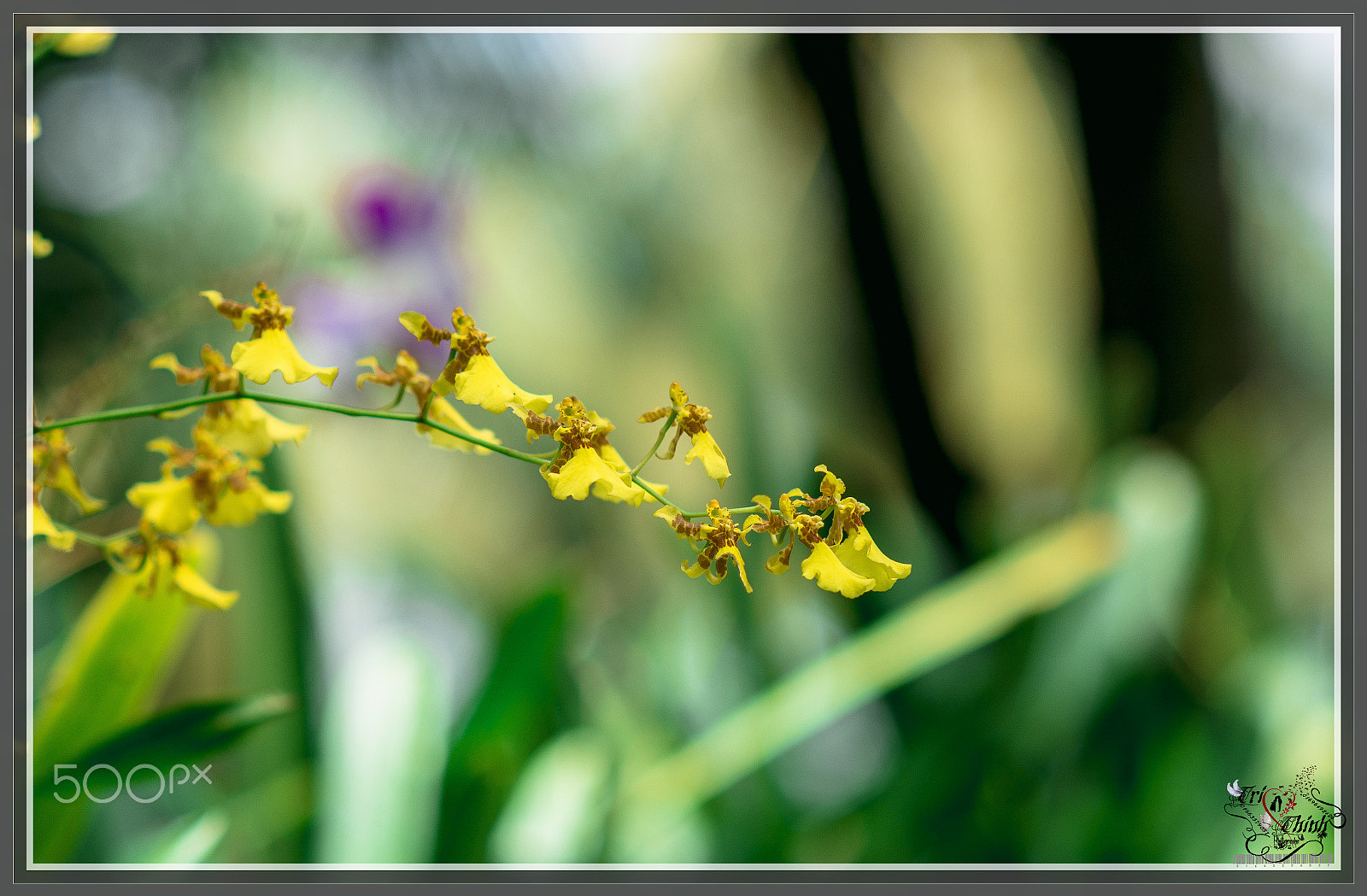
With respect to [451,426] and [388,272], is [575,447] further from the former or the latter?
[388,272]

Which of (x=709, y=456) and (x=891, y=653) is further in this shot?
(x=891, y=653)

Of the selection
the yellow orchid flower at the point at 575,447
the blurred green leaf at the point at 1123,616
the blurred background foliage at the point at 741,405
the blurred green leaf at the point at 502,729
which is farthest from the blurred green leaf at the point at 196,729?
the blurred green leaf at the point at 1123,616

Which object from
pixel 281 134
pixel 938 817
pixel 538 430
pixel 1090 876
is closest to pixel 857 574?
pixel 538 430

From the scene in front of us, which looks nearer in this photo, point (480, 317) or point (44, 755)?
point (44, 755)

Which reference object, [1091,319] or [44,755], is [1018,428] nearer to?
[1091,319]

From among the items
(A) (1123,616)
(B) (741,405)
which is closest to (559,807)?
(B) (741,405)

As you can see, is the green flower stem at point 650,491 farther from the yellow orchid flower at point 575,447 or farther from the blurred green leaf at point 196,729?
the blurred green leaf at point 196,729

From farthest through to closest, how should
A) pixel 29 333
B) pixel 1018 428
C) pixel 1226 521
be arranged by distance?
pixel 1018 428, pixel 1226 521, pixel 29 333
